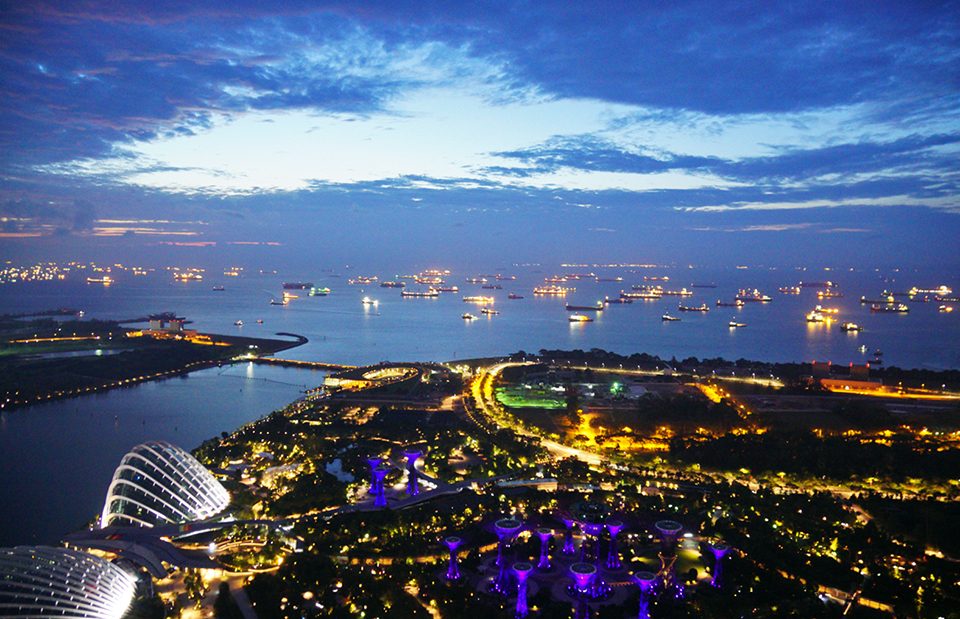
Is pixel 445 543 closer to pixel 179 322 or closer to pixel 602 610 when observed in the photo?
pixel 602 610

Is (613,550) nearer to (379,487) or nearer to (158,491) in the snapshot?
(379,487)

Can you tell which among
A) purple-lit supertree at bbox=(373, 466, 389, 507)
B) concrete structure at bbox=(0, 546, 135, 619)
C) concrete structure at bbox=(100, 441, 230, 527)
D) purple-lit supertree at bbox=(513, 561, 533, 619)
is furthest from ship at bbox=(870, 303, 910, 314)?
concrete structure at bbox=(0, 546, 135, 619)

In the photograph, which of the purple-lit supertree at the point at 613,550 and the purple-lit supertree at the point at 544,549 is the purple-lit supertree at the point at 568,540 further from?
the purple-lit supertree at the point at 613,550

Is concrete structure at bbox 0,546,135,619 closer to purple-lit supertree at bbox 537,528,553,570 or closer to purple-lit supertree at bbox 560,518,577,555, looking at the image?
purple-lit supertree at bbox 537,528,553,570

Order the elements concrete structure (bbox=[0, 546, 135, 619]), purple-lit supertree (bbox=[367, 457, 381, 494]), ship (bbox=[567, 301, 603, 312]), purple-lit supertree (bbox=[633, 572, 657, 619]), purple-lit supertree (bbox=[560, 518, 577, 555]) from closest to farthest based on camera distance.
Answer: concrete structure (bbox=[0, 546, 135, 619]) → purple-lit supertree (bbox=[633, 572, 657, 619]) → purple-lit supertree (bbox=[560, 518, 577, 555]) → purple-lit supertree (bbox=[367, 457, 381, 494]) → ship (bbox=[567, 301, 603, 312])

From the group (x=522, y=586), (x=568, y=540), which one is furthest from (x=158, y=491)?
(x=568, y=540)

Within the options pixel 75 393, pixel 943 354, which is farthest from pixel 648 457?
pixel 943 354
